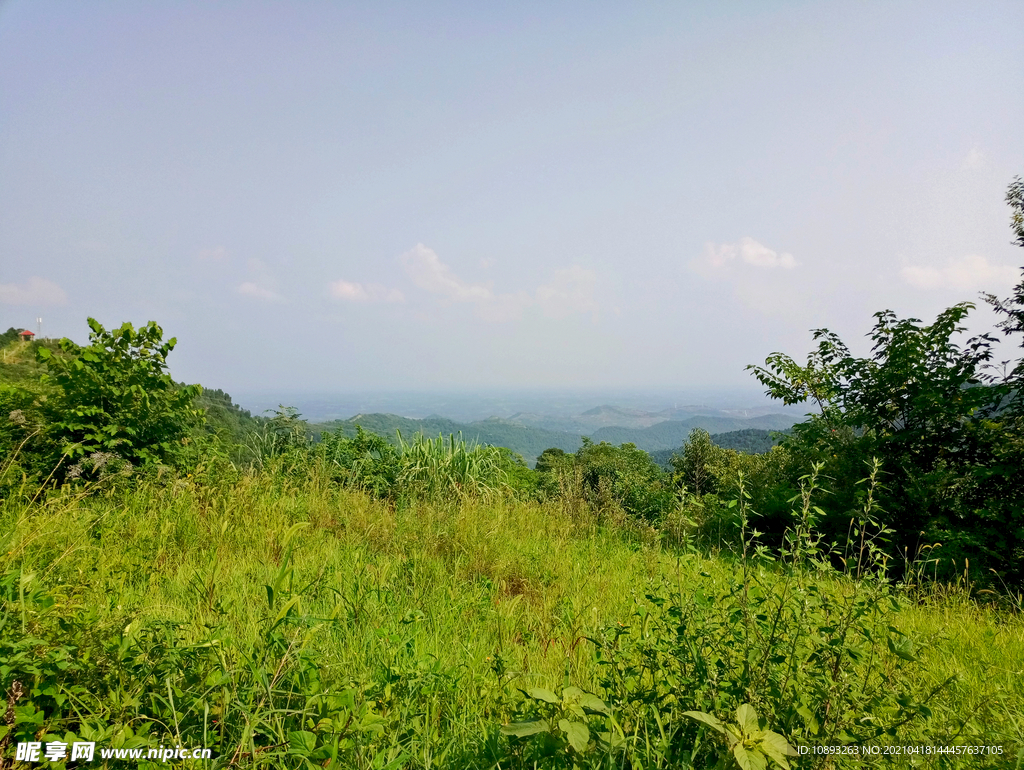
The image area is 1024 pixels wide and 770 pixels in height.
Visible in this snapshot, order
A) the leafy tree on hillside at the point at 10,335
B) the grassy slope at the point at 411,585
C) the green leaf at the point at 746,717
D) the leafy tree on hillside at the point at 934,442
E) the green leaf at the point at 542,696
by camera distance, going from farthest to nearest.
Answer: the leafy tree on hillside at the point at 10,335
the leafy tree on hillside at the point at 934,442
the grassy slope at the point at 411,585
the green leaf at the point at 542,696
the green leaf at the point at 746,717

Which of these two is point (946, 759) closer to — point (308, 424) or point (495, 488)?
point (495, 488)

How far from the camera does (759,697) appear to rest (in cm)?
163

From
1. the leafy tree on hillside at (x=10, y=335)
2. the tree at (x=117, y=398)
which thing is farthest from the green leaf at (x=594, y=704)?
the leafy tree on hillside at (x=10, y=335)

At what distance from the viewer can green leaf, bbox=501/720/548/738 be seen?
139 centimetres

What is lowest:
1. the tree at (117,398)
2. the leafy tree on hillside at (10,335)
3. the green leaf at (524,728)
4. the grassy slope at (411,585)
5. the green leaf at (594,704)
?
the grassy slope at (411,585)

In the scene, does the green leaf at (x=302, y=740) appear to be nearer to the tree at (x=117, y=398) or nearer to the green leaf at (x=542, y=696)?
the green leaf at (x=542, y=696)

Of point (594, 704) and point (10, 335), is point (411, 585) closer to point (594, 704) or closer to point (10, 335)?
point (594, 704)

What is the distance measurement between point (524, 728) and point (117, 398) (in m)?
6.27

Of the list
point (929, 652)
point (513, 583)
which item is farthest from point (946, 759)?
point (513, 583)

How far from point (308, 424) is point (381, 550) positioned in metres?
4.72

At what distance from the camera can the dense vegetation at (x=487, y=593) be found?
1.58 m

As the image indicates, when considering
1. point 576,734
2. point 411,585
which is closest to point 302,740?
point 576,734

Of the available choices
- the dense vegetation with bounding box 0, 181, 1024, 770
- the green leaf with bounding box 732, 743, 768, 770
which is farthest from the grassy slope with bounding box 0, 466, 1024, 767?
the green leaf with bounding box 732, 743, 768, 770

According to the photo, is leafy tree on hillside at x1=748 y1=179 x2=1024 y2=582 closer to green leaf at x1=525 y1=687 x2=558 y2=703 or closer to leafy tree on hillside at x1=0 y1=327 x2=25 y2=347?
green leaf at x1=525 y1=687 x2=558 y2=703
